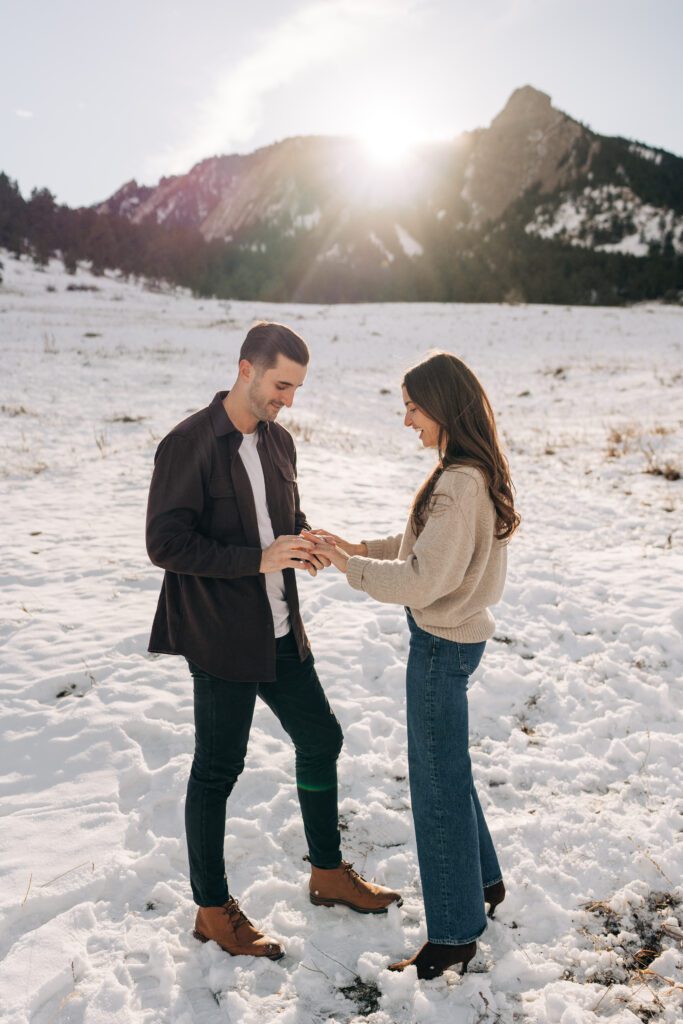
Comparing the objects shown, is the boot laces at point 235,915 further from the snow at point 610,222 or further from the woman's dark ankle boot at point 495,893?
the snow at point 610,222

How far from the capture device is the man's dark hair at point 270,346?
2482 millimetres

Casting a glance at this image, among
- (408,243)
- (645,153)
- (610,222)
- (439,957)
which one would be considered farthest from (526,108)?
(439,957)

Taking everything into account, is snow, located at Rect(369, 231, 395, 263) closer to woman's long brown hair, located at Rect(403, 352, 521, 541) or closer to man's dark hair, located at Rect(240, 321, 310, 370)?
man's dark hair, located at Rect(240, 321, 310, 370)

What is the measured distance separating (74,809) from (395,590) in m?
2.60

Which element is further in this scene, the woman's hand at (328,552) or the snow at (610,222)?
the snow at (610,222)

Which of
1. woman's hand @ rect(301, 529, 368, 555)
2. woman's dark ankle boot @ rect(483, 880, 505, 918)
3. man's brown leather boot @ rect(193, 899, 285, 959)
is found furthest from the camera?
woman's dark ankle boot @ rect(483, 880, 505, 918)

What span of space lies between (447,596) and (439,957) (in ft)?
5.17

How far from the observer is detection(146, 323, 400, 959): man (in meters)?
2.38

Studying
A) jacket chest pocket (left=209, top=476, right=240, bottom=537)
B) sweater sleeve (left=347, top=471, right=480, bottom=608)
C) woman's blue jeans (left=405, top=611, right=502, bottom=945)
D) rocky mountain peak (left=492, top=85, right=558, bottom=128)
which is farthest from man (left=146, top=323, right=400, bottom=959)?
rocky mountain peak (left=492, top=85, right=558, bottom=128)

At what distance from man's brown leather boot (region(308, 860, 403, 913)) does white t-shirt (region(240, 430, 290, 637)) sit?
1.31m

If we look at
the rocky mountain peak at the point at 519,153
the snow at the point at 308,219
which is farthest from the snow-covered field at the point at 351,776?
the snow at the point at 308,219

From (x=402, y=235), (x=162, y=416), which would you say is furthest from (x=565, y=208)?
(x=162, y=416)

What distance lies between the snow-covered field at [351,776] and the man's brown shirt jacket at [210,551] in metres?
1.39

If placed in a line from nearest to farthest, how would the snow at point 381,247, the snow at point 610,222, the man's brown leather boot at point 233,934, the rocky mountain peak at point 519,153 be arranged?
the man's brown leather boot at point 233,934 < the snow at point 610,222 < the snow at point 381,247 < the rocky mountain peak at point 519,153
